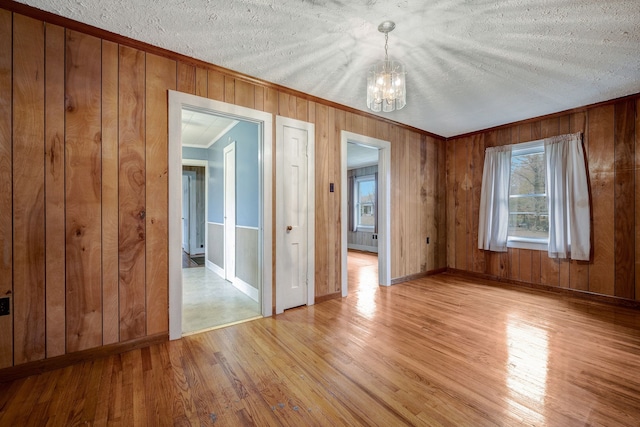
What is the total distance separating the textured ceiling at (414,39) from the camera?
1.77m

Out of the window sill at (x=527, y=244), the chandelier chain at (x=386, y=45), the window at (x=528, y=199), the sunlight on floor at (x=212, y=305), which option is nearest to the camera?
the chandelier chain at (x=386, y=45)

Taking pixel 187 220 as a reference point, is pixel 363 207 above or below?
above

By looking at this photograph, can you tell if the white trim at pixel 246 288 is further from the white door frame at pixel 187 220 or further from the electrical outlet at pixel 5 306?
the white door frame at pixel 187 220

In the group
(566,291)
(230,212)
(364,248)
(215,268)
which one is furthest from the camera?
(364,248)

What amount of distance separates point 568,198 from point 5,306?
18.9 ft

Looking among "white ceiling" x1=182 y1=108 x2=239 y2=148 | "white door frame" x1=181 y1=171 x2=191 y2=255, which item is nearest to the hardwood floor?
"white ceiling" x1=182 y1=108 x2=239 y2=148

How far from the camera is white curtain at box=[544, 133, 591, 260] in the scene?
3.44 meters

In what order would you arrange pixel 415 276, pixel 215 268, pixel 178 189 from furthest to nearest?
pixel 215 268, pixel 415 276, pixel 178 189

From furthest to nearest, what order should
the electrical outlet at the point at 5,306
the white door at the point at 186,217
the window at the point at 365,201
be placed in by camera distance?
the window at the point at 365,201 → the white door at the point at 186,217 → the electrical outlet at the point at 5,306

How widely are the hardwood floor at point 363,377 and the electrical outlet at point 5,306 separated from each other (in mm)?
456

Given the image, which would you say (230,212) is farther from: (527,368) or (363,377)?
(527,368)

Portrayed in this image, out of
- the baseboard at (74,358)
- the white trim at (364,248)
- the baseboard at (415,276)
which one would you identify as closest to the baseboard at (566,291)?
the baseboard at (415,276)

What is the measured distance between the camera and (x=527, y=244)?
403 centimetres

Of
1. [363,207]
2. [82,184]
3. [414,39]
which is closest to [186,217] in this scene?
[363,207]
